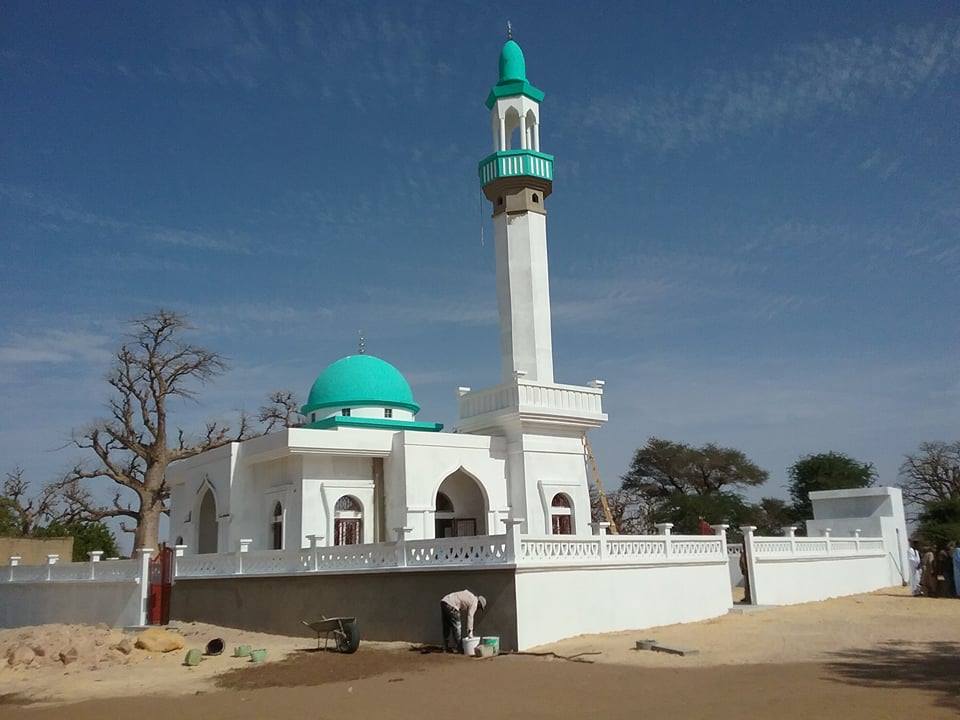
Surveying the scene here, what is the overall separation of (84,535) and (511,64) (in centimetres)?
2481

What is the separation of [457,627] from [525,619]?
39.7 inches

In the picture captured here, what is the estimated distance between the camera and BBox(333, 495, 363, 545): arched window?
18283 millimetres

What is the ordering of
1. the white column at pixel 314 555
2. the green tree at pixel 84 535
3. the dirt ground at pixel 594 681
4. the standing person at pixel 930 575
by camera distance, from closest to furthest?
the dirt ground at pixel 594 681
the white column at pixel 314 555
the standing person at pixel 930 575
the green tree at pixel 84 535

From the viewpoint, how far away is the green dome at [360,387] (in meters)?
21.5

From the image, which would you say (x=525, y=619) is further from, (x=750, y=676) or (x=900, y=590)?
(x=900, y=590)

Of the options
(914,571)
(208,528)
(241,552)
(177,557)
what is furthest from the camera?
(914,571)

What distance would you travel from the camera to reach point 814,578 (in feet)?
67.5

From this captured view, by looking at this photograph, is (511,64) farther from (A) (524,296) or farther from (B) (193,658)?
(B) (193,658)

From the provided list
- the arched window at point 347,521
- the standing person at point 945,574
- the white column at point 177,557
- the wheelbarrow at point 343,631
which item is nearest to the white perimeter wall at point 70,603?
the white column at point 177,557

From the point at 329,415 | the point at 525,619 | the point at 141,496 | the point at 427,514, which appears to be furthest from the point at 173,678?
the point at 141,496

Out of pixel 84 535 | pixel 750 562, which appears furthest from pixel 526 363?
pixel 84 535

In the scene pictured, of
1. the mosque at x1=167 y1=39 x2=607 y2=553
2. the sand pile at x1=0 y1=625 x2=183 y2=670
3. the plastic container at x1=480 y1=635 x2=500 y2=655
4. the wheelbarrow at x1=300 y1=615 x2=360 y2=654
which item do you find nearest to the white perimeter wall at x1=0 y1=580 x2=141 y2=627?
the mosque at x1=167 y1=39 x2=607 y2=553

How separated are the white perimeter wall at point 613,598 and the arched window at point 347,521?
20.3ft

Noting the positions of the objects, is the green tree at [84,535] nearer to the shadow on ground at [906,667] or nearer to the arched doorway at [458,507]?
the arched doorway at [458,507]
